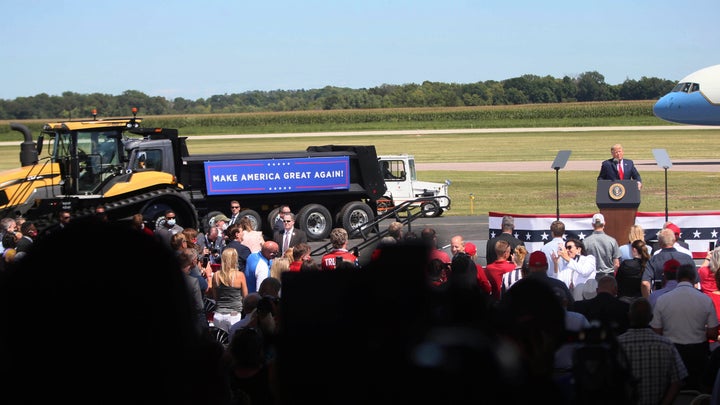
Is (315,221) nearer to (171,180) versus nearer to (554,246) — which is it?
(171,180)

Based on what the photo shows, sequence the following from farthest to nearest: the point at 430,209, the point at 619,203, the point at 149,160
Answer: the point at 149,160, the point at 430,209, the point at 619,203

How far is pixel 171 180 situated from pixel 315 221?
3.69 meters

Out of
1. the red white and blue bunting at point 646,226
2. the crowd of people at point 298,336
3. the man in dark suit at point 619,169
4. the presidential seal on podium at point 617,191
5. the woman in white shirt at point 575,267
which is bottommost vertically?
the red white and blue bunting at point 646,226

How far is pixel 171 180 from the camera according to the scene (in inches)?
806

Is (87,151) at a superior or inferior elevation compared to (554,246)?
superior

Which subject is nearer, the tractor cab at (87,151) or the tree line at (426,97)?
the tractor cab at (87,151)

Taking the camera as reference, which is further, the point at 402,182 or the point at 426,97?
the point at 426,97

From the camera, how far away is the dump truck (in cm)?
1962

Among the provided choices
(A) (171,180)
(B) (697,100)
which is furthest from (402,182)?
(B) (697,100)

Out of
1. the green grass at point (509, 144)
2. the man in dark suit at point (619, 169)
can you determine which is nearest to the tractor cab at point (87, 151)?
the green grass at point (509, 144)

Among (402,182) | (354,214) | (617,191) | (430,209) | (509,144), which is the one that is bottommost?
(509,144)

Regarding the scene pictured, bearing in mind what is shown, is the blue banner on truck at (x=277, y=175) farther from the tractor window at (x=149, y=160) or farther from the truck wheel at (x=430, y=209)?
the truck wheel at (x=430, y=209)

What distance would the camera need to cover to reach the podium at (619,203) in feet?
45.2

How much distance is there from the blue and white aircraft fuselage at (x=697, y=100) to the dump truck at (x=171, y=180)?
2482cm
